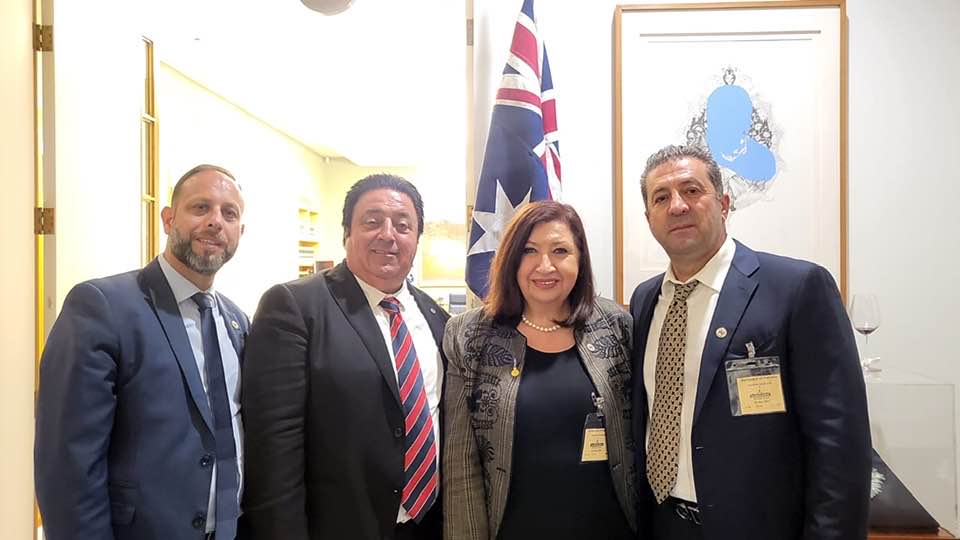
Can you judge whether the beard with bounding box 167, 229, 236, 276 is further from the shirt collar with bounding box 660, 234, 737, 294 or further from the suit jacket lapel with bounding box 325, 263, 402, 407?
the shirt collar with bounding box 660, 234, 737, 294

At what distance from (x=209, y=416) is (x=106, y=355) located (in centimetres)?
29

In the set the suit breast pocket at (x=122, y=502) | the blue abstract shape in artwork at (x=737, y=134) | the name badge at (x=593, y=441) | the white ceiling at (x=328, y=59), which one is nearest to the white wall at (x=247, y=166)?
the white ceiling at (x=328, y=59)

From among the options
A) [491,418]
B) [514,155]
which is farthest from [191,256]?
[514,155]

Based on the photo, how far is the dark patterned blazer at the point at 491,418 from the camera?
1678 mm

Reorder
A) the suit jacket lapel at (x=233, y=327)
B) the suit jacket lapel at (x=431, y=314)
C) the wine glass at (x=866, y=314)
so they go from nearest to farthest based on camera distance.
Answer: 1. the suit jacket lapel at (x=233, y=327)
2. the suit jacket lapel at (x=431, y=314)
3. the wine glass at (x=866, y=314)

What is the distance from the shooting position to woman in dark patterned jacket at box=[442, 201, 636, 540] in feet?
5.44

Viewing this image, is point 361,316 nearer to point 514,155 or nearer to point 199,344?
point 199,344

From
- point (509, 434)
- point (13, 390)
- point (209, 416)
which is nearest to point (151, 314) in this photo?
point (209, 416)

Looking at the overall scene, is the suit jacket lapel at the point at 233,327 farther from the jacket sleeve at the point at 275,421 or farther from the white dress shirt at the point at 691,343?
the white dress shirt at the point at 691,343

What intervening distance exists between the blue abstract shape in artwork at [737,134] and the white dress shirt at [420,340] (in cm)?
139

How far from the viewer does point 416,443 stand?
1.75 meters

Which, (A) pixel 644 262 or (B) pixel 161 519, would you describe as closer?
(B) pixel 161 519

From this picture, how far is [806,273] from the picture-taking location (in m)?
1.54

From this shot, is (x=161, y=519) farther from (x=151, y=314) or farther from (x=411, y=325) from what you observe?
(x=411, y=325)
